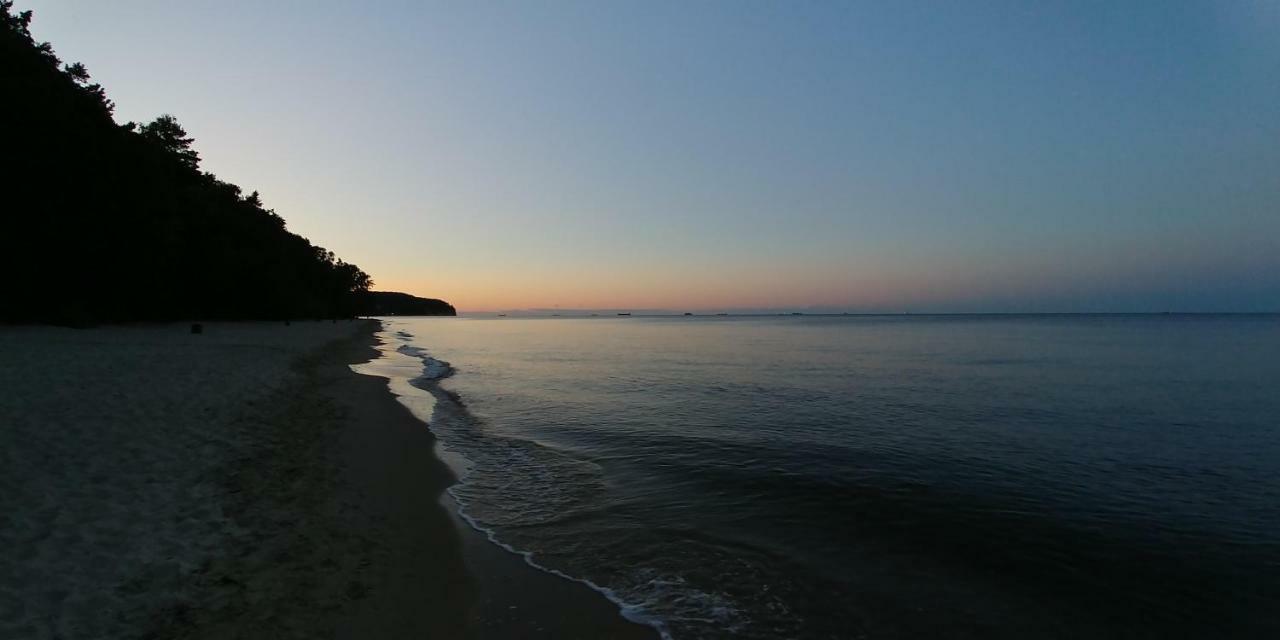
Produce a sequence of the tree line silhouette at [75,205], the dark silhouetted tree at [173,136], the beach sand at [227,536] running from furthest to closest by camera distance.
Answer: the dark silhouetted tree at [173,136], the tree line silhouette at [75,205], the beach sand at [227,536]

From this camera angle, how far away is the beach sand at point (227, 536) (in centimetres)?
554

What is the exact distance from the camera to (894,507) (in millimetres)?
10992

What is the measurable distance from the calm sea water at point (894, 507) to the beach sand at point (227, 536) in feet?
3.89

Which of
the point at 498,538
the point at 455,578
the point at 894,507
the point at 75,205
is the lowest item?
the point at 894,507

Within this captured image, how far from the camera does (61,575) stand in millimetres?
5535

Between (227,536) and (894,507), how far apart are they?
35.6ft

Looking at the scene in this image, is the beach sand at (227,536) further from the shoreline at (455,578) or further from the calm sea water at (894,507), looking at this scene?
the calm sea water at (894,507)

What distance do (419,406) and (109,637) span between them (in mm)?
17461

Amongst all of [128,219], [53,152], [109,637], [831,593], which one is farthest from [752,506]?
[128,219]

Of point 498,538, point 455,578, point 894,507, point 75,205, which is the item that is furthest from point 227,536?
point 75,205

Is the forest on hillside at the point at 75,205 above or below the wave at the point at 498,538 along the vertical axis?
above

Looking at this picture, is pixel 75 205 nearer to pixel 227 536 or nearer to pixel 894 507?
pixel 227 536

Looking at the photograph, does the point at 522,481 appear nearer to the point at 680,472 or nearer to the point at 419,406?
the point at 680,472

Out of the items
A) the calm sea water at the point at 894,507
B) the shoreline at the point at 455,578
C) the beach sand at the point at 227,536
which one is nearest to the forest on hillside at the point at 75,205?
the beach sand at the point at 227,536
